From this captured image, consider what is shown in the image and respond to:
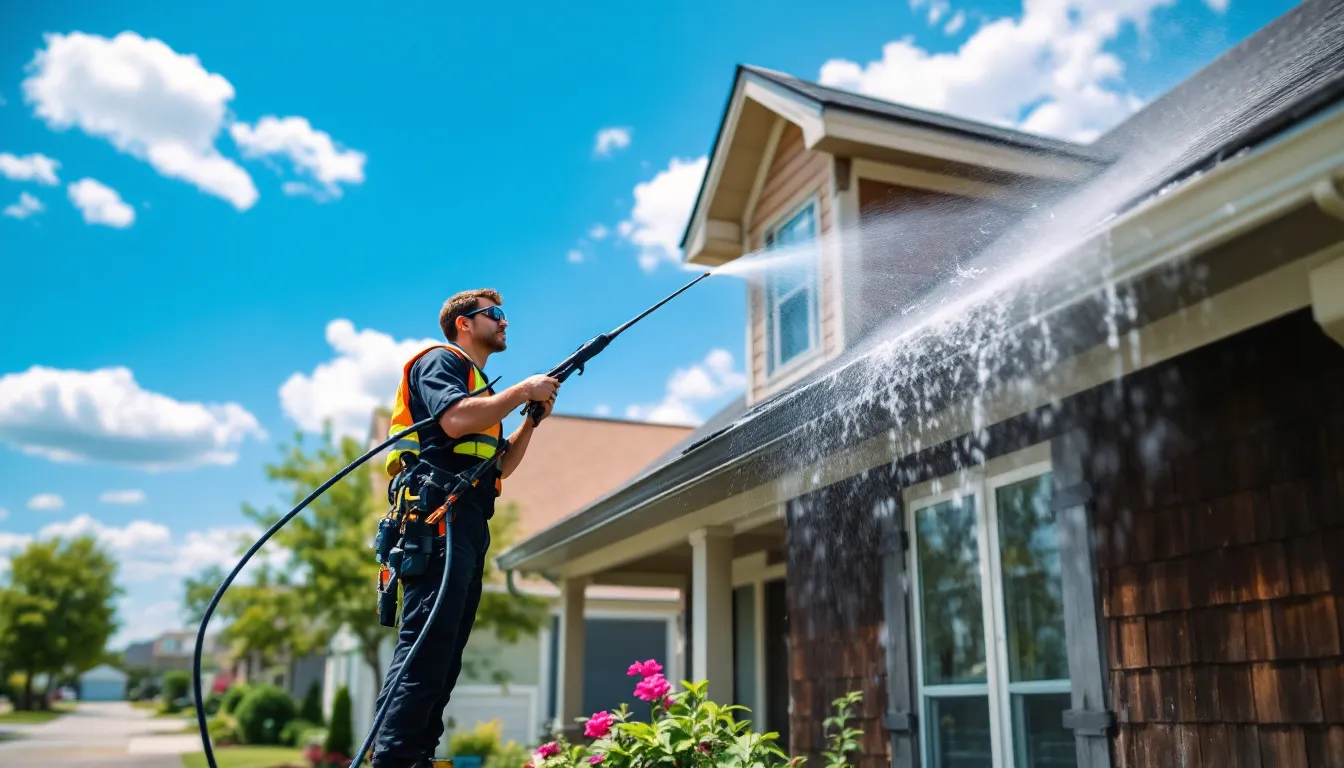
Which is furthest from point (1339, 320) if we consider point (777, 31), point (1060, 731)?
point (777, 31)

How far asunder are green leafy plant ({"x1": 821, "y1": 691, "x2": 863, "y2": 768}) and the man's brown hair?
3.00 metres

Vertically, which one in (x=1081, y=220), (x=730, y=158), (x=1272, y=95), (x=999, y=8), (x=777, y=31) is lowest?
(x=1081, y=220)

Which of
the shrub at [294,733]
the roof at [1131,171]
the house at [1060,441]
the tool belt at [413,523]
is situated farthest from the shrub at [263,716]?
the tool belt at [413,523]

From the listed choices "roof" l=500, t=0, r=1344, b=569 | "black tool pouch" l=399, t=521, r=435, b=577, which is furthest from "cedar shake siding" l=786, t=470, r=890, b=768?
"black tool pouch" l=399, t=521, r=435, b=577

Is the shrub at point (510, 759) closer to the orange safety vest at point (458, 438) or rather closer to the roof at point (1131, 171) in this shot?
the roof at point (1131, 171)

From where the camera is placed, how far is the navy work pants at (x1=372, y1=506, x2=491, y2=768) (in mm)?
2859

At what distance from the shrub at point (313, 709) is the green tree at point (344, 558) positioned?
833 centimetres

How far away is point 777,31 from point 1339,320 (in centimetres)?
729

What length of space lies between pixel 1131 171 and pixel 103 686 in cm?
9928

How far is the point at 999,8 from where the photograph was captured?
7.59 meters

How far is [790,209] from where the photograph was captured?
8.35 m

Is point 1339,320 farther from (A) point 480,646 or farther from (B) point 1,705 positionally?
(B) point 1,705

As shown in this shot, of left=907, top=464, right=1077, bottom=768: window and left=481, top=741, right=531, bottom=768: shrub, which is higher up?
left=907, top=464, right=1077, bottom=768: window

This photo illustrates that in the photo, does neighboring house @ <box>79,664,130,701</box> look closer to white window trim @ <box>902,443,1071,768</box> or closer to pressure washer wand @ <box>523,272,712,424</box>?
white window trim @ <box>902,443,1071,768</box>
